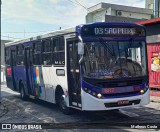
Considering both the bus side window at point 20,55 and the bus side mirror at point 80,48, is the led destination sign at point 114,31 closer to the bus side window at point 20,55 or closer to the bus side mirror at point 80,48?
the bus side mirror at point 80,48

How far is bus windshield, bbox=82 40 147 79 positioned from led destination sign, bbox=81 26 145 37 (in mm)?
289

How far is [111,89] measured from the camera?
32.0 feet

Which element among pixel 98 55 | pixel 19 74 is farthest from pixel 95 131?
pixel 19 74

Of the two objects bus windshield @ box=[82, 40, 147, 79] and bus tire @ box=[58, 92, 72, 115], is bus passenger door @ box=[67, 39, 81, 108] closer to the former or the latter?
bus windshield @ box=[82, 40, 147, 79]

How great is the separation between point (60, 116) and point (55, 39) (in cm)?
301

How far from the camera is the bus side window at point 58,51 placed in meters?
11.6

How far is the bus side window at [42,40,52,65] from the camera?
1277cm

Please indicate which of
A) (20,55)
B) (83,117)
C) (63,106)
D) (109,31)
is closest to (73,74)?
(83,117)

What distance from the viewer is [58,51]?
11930mm

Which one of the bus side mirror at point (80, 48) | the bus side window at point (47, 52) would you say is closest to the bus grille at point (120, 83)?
the bus side mirror at point (80, 48)

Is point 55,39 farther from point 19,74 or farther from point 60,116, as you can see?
point 19,74

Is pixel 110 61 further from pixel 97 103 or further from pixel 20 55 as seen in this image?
pixel 20 55

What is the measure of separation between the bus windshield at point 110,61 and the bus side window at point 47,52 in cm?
318

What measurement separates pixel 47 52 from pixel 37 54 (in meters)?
1.31
